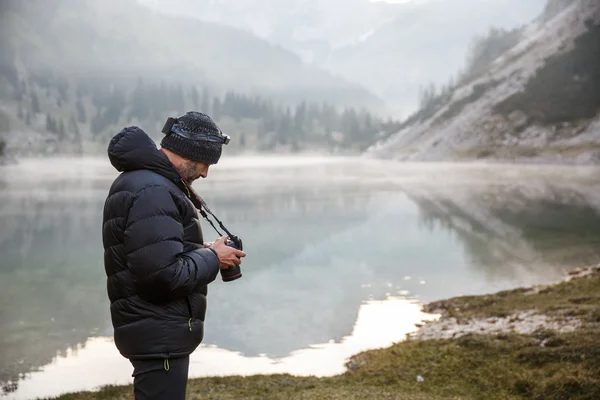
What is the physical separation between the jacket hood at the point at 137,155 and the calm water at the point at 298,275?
10894mm

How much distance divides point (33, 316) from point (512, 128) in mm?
176540

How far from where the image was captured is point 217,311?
2214 cm

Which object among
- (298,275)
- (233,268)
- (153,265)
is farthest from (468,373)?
(298,275)

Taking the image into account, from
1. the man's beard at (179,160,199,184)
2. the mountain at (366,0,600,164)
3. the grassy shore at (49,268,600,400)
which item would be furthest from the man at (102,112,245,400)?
the mountain at (366,0,600,164)

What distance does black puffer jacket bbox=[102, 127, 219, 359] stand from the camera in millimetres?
4789

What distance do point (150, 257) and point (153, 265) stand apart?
0.07 m

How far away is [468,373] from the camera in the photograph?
449 inches

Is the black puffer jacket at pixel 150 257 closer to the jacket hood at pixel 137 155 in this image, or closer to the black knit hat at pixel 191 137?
the jacket hood at pixel 137 155

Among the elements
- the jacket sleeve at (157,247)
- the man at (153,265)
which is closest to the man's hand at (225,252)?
the man at (153,265)

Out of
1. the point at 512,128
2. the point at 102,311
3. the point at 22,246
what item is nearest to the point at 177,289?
the point at 102,311

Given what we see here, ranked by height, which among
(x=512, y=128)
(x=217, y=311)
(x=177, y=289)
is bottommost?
(x=217, y=311)

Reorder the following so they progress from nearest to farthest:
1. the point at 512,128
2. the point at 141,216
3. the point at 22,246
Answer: the point at 141,216
the point at 22,246
the point at 512,128

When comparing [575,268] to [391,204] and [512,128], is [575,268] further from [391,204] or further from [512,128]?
[512,128]

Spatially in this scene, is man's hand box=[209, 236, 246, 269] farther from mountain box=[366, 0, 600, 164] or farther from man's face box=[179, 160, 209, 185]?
mountain box=[366, 0, 600, 164]
